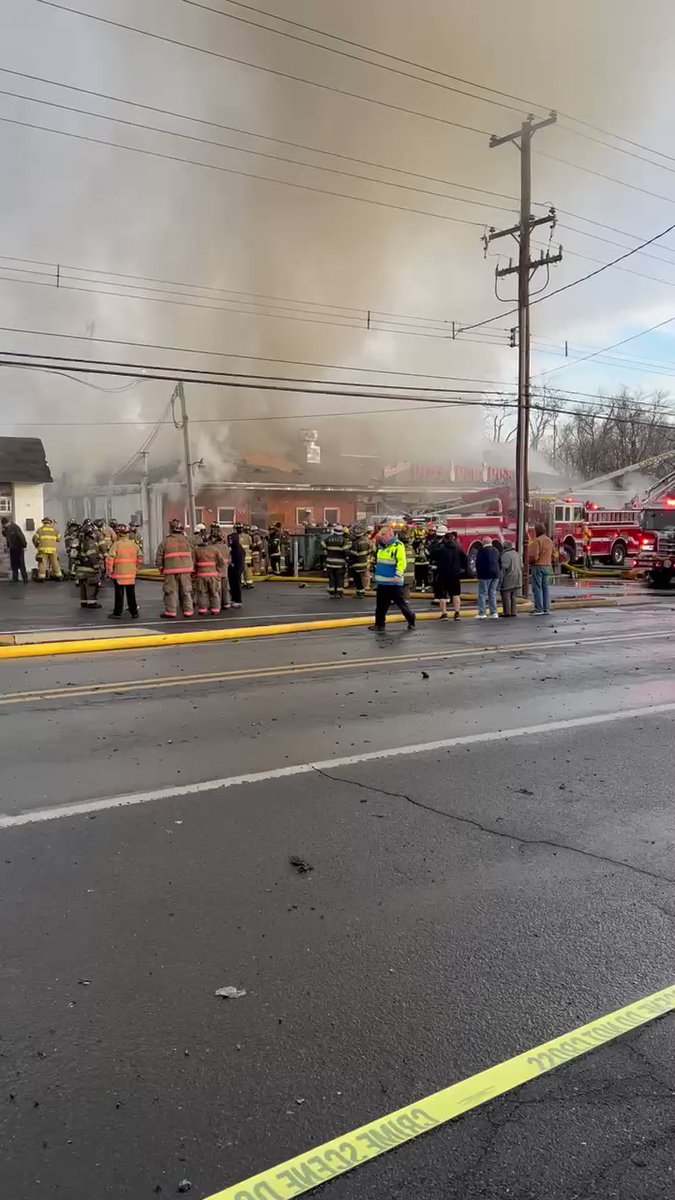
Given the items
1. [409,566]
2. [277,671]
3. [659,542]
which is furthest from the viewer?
[659,542]

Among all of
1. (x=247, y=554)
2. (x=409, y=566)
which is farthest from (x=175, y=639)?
(x=247, y=554)

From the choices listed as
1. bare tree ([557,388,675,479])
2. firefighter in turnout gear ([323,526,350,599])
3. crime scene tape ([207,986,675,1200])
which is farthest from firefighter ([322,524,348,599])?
bare tree ([557,388,675,479])

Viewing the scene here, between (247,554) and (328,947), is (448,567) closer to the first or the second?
(247,554)

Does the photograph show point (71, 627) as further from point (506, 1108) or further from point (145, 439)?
point (145, 439)

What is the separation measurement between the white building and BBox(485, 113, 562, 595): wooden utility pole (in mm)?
13298

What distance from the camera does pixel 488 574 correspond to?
46.4 feet

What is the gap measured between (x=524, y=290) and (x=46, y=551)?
13.5 meters

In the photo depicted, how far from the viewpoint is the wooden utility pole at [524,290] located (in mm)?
17578

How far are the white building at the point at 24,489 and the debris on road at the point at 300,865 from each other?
71.6ft

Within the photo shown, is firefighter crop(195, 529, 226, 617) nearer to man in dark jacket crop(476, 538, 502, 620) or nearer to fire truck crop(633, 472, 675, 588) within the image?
man in dark jacket crop(476, 538, 502, 620)

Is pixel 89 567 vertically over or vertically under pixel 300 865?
over

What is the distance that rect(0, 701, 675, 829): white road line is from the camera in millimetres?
4254

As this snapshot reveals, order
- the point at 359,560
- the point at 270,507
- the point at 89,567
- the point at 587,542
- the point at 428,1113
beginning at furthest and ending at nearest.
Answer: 1. the point at 270,507
2. the point at 587,542
3. the point at 359,560
4. the point at 89,567
5. the point at 428,1113

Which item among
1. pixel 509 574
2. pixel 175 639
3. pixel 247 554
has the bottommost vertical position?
pixel 175 639
